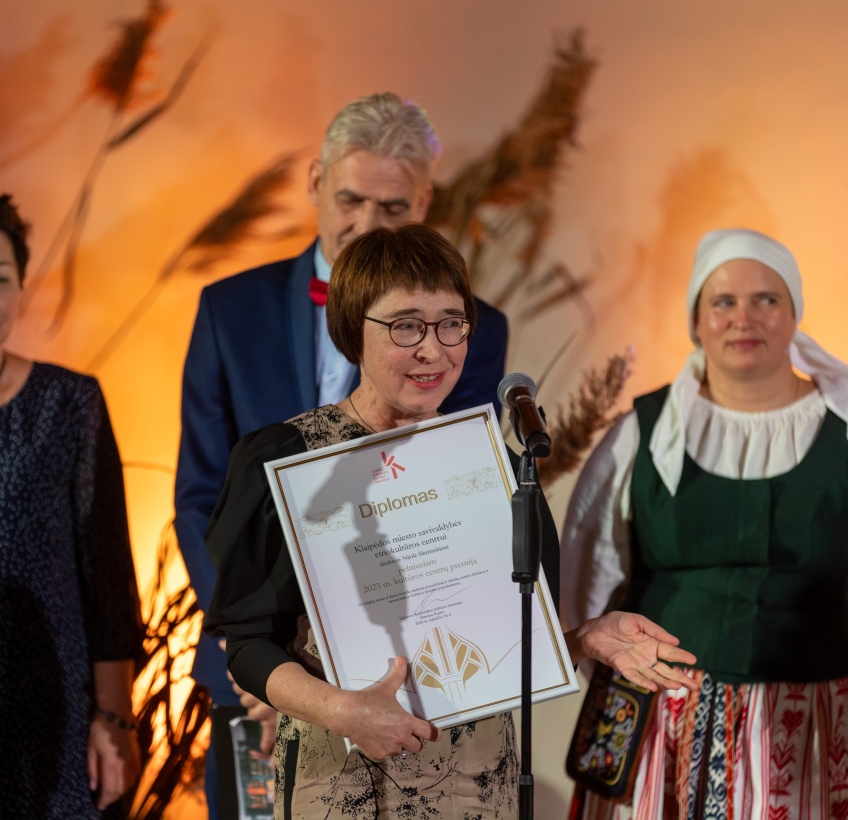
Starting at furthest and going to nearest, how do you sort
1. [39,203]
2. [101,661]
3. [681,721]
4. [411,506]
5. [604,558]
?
[39,203], [604,558], [681,721], [101,661], [411,506]

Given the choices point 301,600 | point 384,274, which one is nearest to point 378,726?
point 301,600

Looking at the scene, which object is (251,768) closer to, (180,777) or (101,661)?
(101,661)

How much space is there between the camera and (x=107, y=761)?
2576 mm

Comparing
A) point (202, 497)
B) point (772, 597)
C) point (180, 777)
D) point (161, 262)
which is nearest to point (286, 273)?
point (202, 497)

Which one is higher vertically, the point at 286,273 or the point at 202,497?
the point at 286,273

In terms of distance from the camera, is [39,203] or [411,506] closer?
[411,506]

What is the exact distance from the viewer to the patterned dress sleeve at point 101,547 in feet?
8.53

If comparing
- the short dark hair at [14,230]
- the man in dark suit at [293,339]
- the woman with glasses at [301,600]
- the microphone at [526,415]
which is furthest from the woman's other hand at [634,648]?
the short dark hair at [14,230]

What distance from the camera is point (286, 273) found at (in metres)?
2.95

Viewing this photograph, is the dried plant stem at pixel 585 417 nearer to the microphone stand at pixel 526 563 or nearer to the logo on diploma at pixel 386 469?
the logo on diploma at pixel 386 469

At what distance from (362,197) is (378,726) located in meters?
1.72

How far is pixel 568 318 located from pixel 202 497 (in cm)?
196

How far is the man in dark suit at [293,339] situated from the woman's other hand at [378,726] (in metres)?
1.23

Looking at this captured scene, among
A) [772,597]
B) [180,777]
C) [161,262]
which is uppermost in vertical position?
[161,262]
